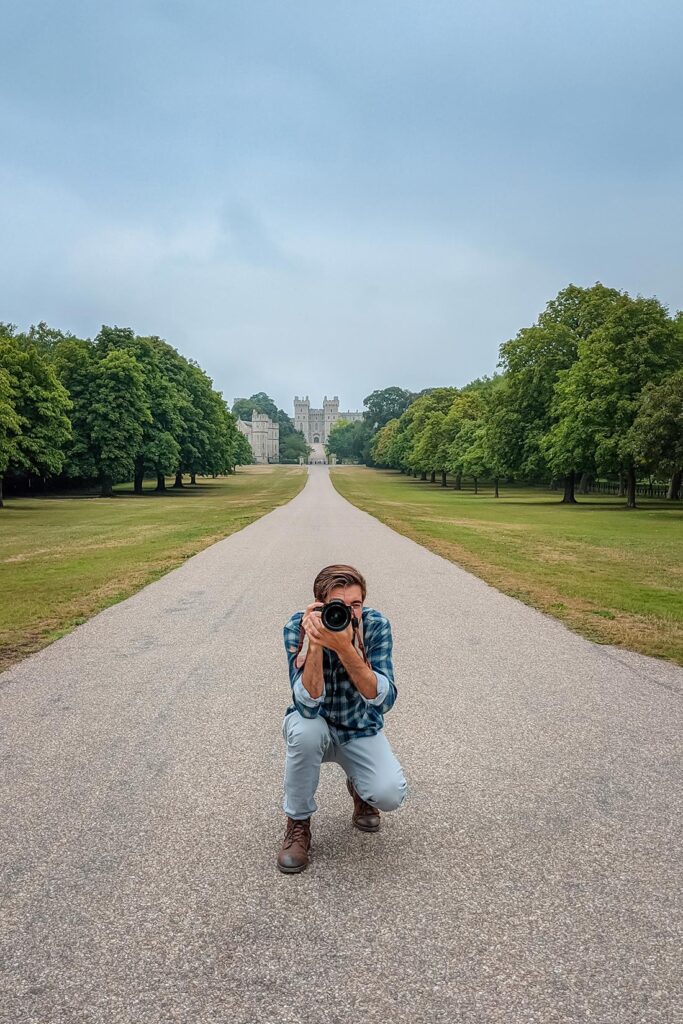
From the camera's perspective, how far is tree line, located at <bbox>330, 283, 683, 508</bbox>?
111 ft

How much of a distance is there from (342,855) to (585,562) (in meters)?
14.7

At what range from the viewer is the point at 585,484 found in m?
62.7

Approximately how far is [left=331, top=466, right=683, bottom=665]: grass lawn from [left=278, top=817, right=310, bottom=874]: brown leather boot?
19.2ft

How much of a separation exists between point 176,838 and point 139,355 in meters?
→ 57.0

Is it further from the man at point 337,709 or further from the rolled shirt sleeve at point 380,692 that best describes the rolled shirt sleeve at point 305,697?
the rolled shirt sleeve at point 380,692

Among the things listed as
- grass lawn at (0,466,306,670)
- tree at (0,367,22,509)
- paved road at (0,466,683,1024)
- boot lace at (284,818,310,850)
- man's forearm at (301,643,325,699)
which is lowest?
grass lawn at (0,466,306,670)

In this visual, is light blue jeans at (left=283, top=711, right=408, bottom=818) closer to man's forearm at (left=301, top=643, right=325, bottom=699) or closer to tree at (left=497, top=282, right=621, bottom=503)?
man's forearm at (left=301, top=643, right=325, bottom=699)

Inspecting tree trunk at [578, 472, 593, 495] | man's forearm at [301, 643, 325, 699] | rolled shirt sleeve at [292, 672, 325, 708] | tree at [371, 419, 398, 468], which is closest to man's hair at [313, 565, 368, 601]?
man's forearm at [301, 643, 325, 699]

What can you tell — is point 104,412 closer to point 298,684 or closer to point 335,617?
point 298,684

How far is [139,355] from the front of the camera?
57.6m

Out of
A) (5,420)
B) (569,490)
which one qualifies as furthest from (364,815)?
(569,490)

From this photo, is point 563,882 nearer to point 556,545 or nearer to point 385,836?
point 385,836

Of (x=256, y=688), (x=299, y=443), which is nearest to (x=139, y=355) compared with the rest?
(x=256, y=688)

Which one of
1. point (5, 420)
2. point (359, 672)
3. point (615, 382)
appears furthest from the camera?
point (615, 382)
